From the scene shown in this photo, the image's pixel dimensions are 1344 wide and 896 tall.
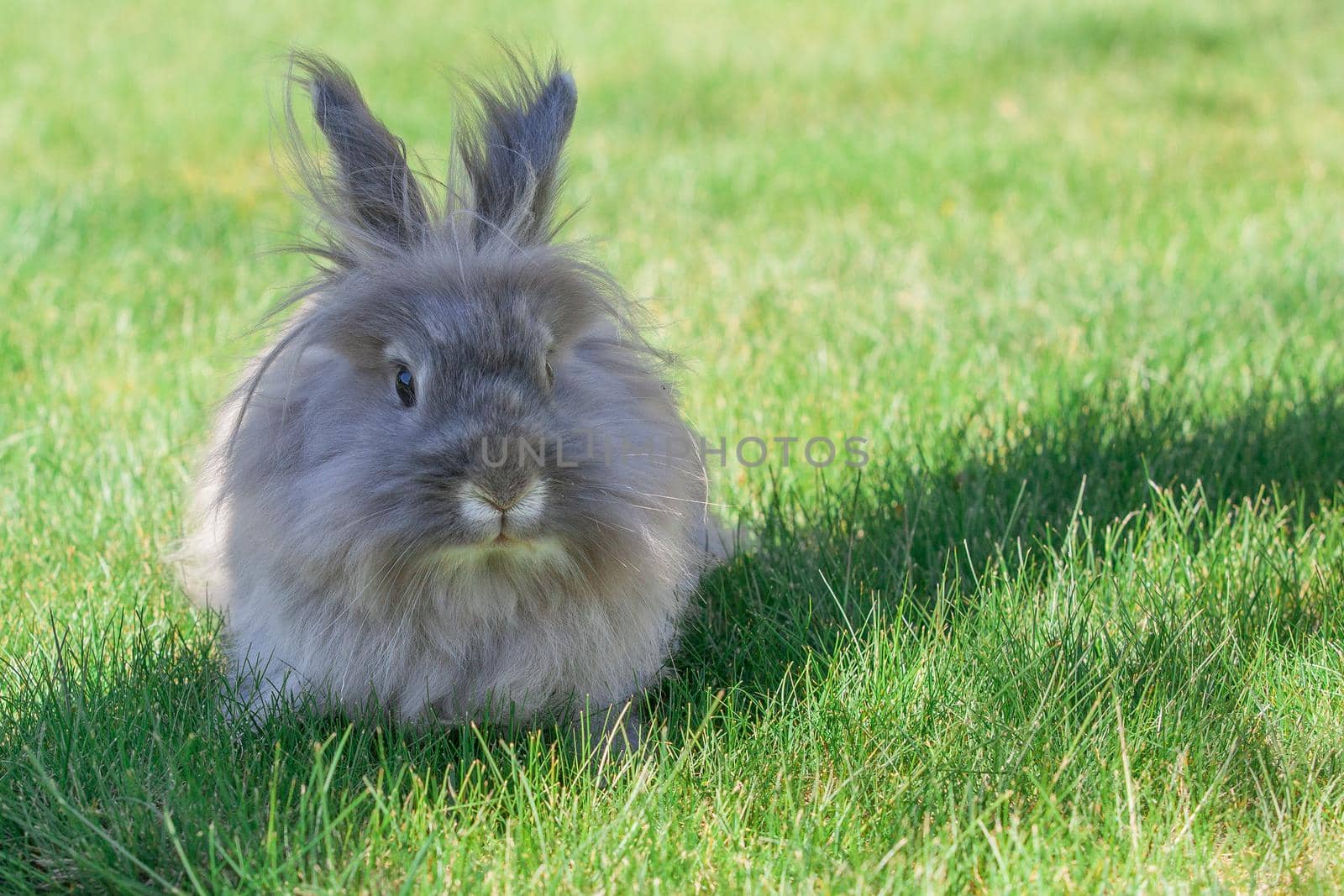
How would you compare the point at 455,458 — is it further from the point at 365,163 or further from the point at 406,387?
the point at 365,163

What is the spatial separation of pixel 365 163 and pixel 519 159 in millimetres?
282

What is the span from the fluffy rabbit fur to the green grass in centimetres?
15

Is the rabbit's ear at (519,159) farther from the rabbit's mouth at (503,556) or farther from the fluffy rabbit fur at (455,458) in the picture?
the rabbit's mouth at (503,556)

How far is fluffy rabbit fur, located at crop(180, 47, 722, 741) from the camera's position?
2008mm

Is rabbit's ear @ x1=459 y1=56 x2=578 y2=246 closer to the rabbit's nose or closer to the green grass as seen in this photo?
the green grass

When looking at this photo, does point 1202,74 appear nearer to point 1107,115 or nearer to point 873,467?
point 1107,115

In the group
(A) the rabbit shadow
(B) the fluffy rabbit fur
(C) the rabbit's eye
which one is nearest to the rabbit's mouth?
(B) the fluffy rabbit fur

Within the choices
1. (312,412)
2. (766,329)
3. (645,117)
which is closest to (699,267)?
(766,329)

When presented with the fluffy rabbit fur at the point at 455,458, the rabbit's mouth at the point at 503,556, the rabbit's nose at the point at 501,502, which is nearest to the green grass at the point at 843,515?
the fluffy rabbit fur at the point at 455,458

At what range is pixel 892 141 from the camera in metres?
6.71

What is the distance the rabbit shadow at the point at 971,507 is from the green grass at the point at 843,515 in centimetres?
1

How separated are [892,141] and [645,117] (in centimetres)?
149

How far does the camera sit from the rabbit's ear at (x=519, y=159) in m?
2.40

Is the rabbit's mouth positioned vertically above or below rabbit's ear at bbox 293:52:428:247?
below
